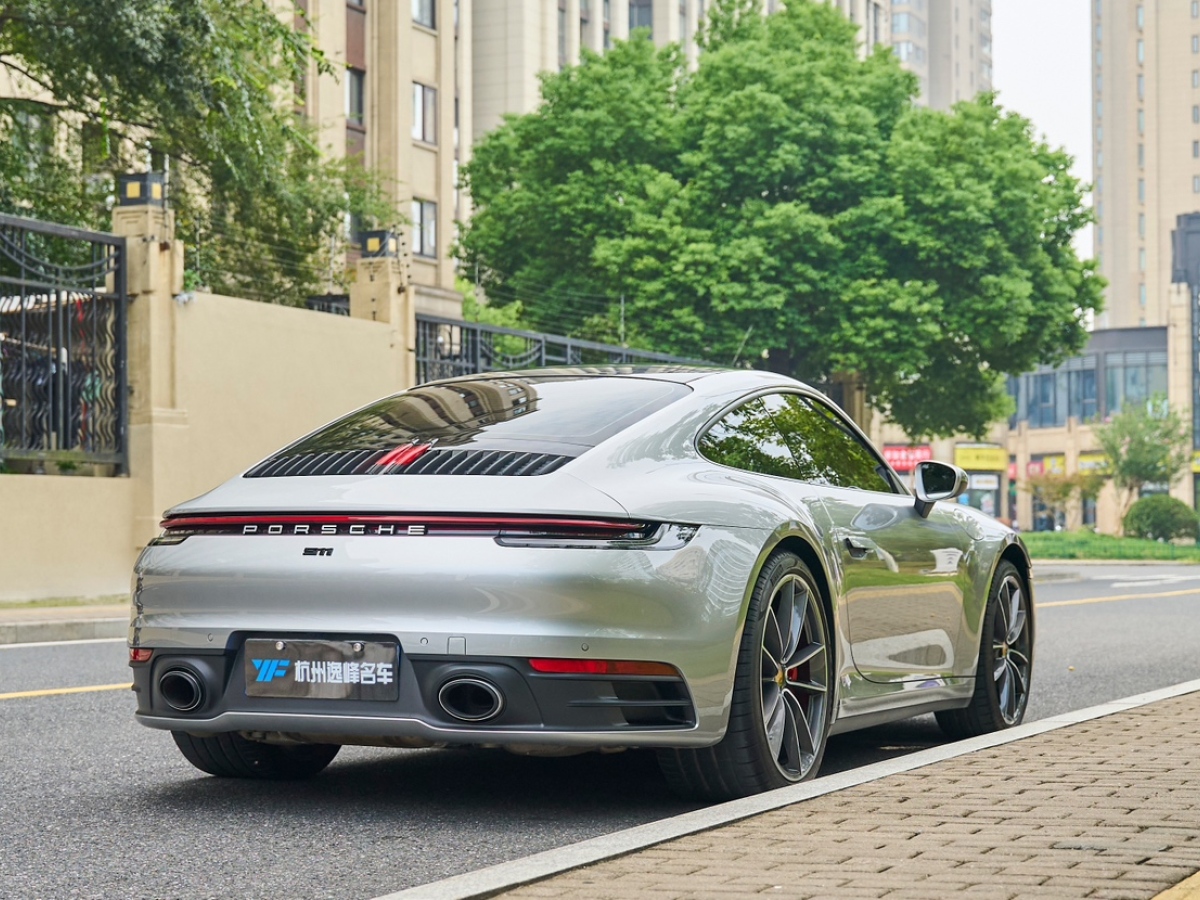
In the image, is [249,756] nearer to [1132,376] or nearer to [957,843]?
[957,843]

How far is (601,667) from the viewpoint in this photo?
535 centimetres

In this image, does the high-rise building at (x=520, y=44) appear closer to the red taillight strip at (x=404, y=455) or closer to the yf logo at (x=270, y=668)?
the red taillight strip at (x=404, y=455)

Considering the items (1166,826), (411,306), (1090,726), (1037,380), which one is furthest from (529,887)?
(1037,380)

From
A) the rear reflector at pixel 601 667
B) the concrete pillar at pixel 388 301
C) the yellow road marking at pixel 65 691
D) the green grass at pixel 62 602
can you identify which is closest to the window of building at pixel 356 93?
the concrete pillar at pixel 388 301

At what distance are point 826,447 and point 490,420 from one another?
5.00 ft

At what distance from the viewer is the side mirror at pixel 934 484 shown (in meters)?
7.41

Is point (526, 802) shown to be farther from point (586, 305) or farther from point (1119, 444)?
point (1119, 444)

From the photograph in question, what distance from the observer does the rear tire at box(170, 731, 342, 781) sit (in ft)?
20.5

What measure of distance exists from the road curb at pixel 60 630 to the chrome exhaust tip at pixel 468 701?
34.9 ft

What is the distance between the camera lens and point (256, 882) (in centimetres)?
474

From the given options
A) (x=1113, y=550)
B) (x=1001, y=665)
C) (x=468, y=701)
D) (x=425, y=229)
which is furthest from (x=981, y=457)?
(x=468, y=701)

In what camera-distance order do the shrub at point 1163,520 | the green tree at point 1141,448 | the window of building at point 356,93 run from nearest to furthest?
1. the window of building at point 356,93
2. the shrub at point 1163,520
3. the green tree at point 1141,448

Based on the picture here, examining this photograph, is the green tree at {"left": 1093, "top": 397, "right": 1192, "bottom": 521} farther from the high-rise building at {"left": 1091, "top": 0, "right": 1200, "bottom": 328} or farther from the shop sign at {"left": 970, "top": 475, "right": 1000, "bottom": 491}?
the high-rise building at {"left": 1091, "top": 0, "right": 1200, "bottom": 328}

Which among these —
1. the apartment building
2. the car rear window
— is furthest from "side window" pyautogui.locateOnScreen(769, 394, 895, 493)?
the apartment building
